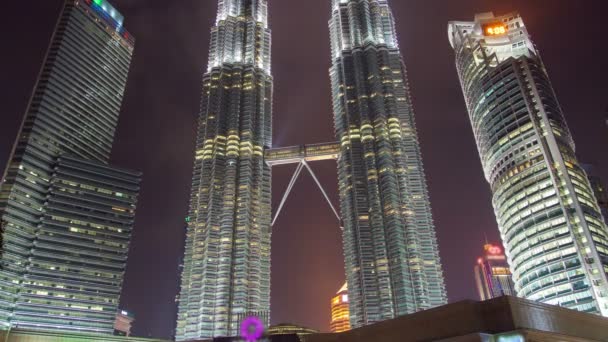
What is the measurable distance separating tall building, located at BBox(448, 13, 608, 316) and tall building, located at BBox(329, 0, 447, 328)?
24304 millimetres

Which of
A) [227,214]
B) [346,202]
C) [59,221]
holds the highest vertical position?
[346,202]

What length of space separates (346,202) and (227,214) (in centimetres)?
4093

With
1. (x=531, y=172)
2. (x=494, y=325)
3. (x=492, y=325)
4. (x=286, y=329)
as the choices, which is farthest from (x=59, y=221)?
(x=531, y=172)

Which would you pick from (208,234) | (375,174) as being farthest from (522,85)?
(208,234)

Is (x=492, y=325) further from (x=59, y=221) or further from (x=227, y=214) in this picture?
(x=59, y=221)

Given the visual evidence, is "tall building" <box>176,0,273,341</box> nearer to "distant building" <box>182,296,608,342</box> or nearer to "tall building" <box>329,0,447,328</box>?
"tall building" <box>329,0,447,328</box>

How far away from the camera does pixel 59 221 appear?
568 ft

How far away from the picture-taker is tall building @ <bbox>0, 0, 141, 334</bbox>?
528 feet

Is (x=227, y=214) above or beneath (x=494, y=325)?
above

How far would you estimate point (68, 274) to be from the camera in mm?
170000

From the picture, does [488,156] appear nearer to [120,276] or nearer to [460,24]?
[460,24]

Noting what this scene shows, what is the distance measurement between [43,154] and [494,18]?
573ft

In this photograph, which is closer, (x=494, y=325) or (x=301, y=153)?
(x=494, y=325)

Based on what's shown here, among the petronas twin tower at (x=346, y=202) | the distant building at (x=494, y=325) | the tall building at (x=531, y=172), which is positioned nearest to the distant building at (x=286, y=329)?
the petronas twin tower at (x=346, y=202)
